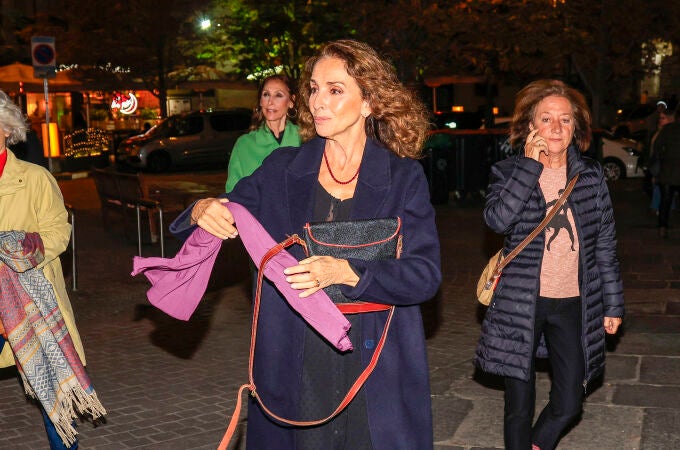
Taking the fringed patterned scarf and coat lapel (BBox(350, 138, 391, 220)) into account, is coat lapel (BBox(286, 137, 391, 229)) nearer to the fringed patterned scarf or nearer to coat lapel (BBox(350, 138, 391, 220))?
coat lapel (BBox(350, 138, 391, 220))

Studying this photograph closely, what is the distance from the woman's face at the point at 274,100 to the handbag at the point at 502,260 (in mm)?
2687

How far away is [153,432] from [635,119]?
32.0 m

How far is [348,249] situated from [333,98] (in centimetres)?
57

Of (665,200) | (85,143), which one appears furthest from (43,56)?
(85,143)

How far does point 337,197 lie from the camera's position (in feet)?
11.4

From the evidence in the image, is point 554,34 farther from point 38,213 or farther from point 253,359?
point 253,359

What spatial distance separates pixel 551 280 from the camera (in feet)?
15.4

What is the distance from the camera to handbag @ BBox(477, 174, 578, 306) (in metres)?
4.65

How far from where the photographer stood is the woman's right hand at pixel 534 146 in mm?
4729

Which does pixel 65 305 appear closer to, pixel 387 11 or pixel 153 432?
pixel 153 432

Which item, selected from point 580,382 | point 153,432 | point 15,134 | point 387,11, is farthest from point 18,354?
point 387,11

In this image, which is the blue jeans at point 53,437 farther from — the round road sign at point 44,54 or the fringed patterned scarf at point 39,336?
the round road sign at point 44,54

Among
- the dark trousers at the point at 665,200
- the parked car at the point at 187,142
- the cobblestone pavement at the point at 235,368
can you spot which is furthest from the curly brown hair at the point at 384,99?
the parked car at the point at 187,142

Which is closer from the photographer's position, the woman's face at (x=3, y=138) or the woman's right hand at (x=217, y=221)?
the woman's right hand at (x=217, y=221)
